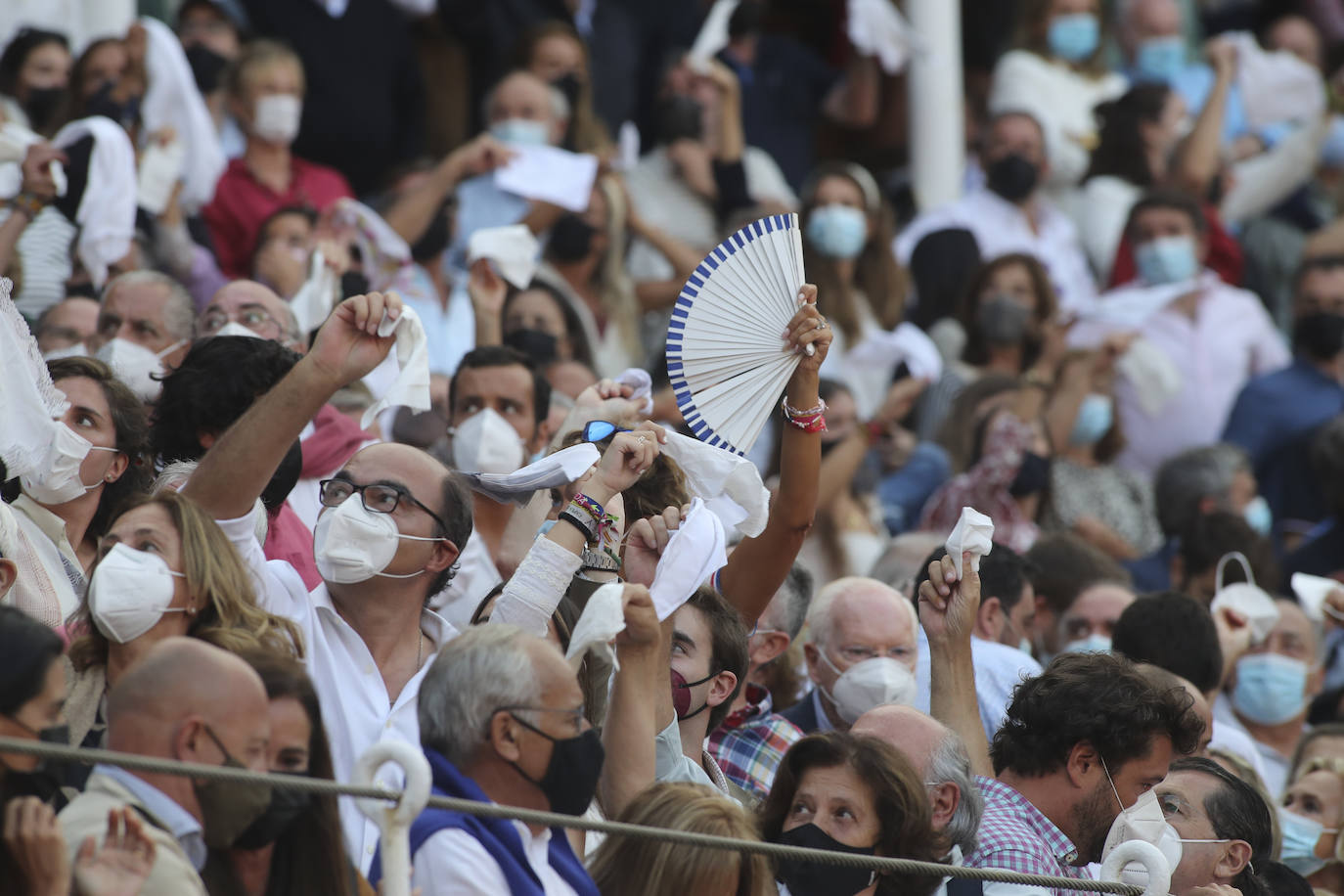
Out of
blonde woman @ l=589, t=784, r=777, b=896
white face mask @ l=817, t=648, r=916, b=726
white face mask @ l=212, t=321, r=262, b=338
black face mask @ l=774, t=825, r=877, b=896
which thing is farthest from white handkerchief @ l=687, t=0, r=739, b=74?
blonde woman @ l=589, t=784, r=777, b=896

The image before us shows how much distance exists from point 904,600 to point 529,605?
5.31 feet

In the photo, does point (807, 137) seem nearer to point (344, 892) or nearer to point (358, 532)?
point (358, 532)

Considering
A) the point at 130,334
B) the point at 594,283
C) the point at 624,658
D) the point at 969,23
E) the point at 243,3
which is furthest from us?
the point at 969,23

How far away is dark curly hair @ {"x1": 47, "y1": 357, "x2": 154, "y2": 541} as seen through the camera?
16.4 feet

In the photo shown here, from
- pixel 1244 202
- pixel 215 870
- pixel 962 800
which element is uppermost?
pixel 215 870

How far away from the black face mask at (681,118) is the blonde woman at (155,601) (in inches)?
251

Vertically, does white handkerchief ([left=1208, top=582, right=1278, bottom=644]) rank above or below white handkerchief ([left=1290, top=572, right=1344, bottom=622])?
below

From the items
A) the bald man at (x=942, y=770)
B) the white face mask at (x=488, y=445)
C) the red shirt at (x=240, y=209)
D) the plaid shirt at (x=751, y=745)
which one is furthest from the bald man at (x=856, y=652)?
the red shirt at (x=240, y=209)

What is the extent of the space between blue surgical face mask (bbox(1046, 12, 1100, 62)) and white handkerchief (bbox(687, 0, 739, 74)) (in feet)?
7.18

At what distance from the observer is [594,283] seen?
9.12 metres

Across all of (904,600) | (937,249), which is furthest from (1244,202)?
(904,600)

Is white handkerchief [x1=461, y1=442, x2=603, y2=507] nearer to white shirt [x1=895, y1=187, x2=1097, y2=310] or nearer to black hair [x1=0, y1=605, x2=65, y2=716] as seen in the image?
black hair [x1=0, y1=605, x2=65, y2=716]

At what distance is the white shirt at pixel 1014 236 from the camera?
35.9ft

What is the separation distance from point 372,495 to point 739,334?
97 cm
